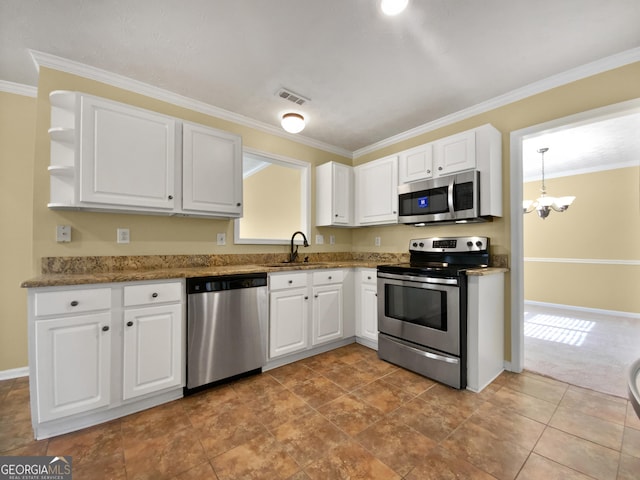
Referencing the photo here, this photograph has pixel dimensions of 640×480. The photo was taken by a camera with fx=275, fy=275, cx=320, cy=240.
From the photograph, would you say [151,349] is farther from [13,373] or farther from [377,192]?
[377,192]

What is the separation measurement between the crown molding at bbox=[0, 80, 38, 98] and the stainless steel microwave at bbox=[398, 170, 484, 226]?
3.53 meters

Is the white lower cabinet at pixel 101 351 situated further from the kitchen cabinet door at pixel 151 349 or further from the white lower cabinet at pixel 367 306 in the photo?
the white lower cabinet at pixel 367 306

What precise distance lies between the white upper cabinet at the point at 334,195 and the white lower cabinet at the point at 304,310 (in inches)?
31.3

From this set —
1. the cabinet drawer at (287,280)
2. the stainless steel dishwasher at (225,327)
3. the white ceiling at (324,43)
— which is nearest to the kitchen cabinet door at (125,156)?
the white ceiling at (324,43)

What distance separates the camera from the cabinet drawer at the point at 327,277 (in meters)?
2.82

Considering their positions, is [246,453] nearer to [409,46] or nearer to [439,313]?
[439,313]

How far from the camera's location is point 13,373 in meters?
2.32

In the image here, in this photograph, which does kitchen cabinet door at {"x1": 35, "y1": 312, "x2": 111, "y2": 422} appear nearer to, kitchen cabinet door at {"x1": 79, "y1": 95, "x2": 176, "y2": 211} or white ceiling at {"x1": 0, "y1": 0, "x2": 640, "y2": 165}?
kitchen cabinet door at {"x1": 79, "y1": 95, "x2": 176, "y2": 211}

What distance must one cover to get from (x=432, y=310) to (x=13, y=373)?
11.8ft

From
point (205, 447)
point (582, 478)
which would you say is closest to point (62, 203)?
point (205, 447)

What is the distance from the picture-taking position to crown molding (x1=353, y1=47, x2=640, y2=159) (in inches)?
78.4

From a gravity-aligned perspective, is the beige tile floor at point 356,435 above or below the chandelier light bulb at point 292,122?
below

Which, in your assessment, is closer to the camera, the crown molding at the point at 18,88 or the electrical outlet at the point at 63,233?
the electrical outlet at the point at 63,233

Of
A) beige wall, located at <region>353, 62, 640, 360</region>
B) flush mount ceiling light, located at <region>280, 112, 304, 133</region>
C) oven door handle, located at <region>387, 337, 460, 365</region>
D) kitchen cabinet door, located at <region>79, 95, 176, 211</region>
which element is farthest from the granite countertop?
flush mount ceiling light, located at <region>280, 112, 304, 133</region>
